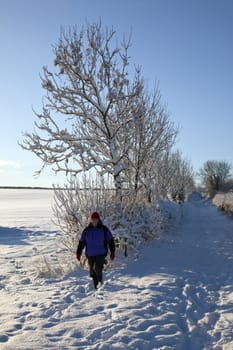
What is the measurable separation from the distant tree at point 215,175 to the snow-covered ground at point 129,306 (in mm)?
81043

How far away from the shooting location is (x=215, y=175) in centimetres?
9325

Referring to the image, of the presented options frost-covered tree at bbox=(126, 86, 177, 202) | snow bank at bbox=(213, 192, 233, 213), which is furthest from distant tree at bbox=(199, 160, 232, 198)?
frost-covered tree at bbox=(126, 86, 177, 202)

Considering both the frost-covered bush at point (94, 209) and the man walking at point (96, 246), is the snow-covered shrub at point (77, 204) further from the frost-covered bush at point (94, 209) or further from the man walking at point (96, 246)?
the man walking at point (96, 246)

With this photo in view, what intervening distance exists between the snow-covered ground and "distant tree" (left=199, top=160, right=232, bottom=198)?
266ft

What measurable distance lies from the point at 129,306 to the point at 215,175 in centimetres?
9036

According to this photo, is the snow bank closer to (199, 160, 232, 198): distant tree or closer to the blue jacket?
the blue jacket

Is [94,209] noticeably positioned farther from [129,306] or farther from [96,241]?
[129,306]

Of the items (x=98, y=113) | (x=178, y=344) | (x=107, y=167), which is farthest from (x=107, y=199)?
(x=178, y=344)

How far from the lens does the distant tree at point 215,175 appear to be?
296ft

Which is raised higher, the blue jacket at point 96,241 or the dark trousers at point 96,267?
the blue jacket at point 96,241

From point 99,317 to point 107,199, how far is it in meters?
5.63

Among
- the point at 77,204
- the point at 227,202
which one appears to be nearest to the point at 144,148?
the point at 77,204

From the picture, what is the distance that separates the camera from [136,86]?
44.9 ft

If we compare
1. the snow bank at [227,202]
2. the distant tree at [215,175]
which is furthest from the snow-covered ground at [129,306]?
the distant tree at [215,175]
